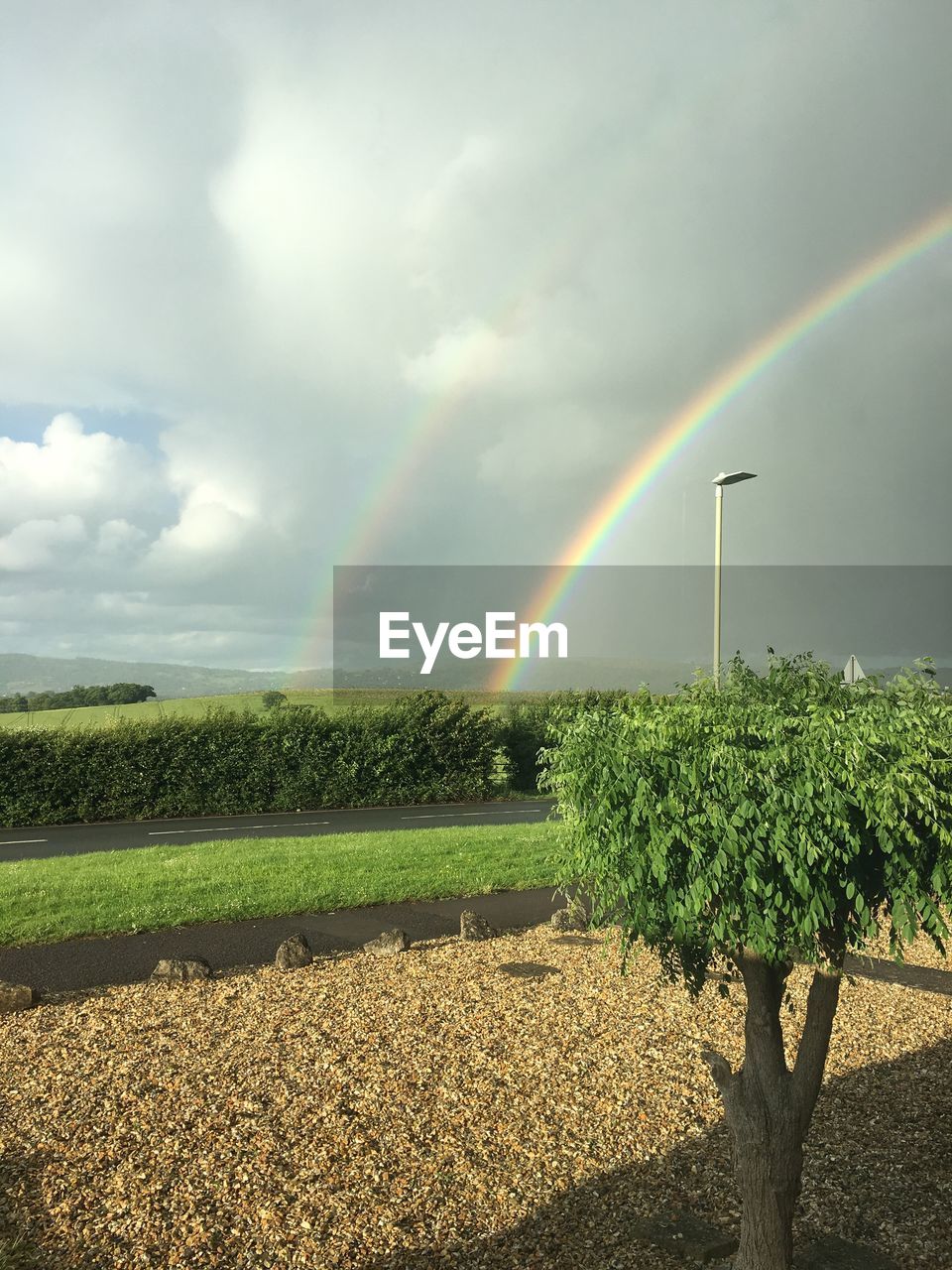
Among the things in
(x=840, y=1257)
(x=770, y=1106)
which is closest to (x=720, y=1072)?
(x=770, y=1106)

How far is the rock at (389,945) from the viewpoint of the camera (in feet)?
26.9

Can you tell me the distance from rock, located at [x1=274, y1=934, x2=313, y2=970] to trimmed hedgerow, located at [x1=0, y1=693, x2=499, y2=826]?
14195 millimetres

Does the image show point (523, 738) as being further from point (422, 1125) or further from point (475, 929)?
point (422, 1125)

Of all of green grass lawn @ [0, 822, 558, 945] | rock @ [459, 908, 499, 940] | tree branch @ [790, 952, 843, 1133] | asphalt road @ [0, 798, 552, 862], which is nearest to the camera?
tree branch @ [790, 952, 843, 1133]

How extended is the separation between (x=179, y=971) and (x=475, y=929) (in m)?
2.93

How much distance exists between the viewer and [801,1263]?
12.8 feet

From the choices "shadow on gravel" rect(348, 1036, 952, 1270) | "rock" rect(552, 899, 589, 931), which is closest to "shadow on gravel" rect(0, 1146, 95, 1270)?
"shadow on gravel" rect(348, 1036, 952, 1270)

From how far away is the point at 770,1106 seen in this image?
3.82 m

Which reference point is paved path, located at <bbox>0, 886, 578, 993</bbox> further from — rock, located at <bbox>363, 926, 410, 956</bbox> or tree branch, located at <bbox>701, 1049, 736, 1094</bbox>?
tree branch, located at <bbox>701, 1049, 736, 1094</bbox>

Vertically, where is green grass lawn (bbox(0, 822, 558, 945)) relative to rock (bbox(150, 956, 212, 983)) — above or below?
below

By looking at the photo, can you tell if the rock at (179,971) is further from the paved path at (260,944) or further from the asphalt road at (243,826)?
the asphalt road at (243,826)

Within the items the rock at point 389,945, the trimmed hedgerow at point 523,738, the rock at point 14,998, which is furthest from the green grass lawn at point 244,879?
the trimmed hedgerow at point 523,738

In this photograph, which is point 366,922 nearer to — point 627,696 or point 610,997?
point 610,997

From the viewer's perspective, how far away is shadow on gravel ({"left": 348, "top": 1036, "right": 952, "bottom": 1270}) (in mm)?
3834
